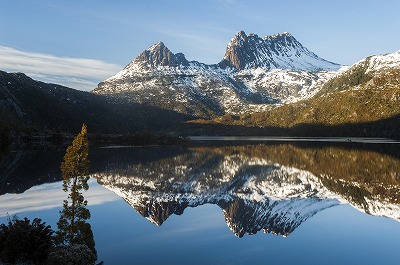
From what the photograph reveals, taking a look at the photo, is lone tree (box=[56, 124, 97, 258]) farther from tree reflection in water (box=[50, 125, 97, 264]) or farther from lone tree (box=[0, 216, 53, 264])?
lone tree (box=[0, 216, 53, 264])

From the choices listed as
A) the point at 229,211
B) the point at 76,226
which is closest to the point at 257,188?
the point at 229,211

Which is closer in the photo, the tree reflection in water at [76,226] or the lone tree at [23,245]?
the lone tree at [23,245]

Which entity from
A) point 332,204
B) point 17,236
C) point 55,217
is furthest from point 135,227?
point 332,204

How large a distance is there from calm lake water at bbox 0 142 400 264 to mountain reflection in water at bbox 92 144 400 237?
0.21 m

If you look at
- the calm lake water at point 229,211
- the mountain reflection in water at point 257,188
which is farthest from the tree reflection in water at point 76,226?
the mountain reflection in water at point 257,188

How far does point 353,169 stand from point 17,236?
87101mm

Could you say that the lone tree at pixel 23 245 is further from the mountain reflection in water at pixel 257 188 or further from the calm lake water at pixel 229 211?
the mountain reflection in water at pixel 257 188

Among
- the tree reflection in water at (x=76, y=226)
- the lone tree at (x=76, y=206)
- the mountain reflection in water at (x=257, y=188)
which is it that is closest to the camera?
the tree reflection in water at (x=76, y=226)

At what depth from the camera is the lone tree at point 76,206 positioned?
106 ft

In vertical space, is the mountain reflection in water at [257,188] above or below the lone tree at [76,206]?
below

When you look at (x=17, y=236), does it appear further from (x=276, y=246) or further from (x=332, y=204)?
(x=332, y=204)

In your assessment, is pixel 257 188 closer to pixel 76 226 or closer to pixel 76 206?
pixel 76 206

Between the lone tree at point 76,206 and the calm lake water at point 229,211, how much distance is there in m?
2.51

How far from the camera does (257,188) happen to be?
72.9 meters
